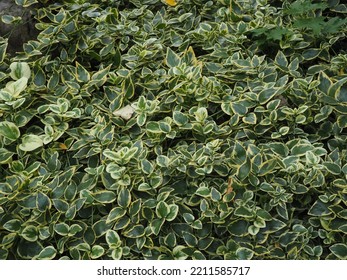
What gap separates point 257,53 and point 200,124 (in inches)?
28.1

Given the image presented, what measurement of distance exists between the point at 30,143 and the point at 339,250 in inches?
52.5

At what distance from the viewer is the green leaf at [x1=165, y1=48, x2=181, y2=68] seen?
→ 109 inches

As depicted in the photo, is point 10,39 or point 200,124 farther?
point 10,39

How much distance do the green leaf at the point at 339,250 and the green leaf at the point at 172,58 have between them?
1.14 meters

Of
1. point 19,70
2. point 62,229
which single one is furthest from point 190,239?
point 19,70

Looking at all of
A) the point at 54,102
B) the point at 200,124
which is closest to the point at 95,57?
the point at 54,102

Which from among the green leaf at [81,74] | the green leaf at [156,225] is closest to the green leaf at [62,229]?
the green leaf at [156,225]

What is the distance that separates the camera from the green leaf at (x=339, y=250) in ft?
7.08

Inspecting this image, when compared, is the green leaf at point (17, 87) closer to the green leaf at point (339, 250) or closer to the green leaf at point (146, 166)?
the green leaf at point (146, 166)

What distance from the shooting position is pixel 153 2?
324cm

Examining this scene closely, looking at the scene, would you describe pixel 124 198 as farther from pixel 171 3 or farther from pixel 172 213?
pixel 171 3

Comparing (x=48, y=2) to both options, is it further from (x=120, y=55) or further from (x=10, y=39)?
(x=120, y=55)

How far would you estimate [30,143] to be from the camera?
8.02 ft

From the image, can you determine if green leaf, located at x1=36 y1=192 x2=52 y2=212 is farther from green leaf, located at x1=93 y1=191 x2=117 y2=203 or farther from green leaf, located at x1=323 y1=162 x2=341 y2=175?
green leaf, located at x1=323 y1=162 x2=341 y2=175
